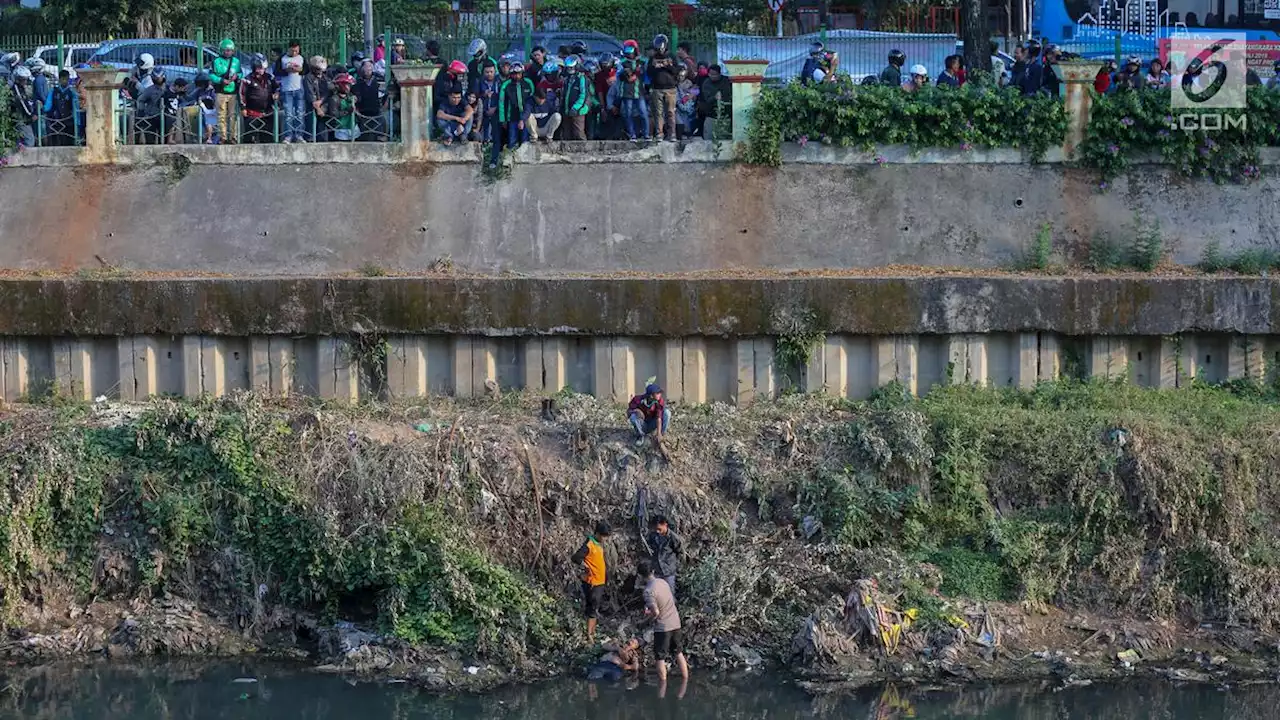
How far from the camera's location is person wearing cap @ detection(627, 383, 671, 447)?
16.1m

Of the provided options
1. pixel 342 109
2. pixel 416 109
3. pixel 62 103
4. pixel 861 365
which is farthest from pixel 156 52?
pixel 861 365

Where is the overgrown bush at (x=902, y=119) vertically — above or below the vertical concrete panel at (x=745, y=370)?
above

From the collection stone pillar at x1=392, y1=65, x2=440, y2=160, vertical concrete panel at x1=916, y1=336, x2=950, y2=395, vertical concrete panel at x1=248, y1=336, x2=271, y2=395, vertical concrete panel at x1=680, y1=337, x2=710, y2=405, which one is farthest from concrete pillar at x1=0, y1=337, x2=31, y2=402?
vertical concrete panel at x1=916, y1=336, x2=950, y2=395

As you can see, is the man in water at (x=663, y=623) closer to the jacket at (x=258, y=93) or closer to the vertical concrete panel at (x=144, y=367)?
the vertical concrete panel at (x=144, y=367)

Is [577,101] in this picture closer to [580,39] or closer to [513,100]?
[513,100]

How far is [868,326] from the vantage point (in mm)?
17516

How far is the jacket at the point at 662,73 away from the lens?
64.3 feet

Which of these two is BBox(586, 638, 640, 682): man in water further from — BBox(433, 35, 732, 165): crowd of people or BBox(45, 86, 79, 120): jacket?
BBox(45, 86, 79, 120): jacket

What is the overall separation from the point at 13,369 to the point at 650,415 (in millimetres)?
6658

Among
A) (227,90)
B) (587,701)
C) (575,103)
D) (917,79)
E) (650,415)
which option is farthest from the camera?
(227,90)

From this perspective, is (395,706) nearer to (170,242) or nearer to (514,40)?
(170,242)

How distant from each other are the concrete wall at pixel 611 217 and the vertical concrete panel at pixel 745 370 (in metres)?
1.27

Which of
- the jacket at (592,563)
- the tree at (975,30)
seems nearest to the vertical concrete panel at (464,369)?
the jacket at (592,563)

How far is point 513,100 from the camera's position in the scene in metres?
19.5
